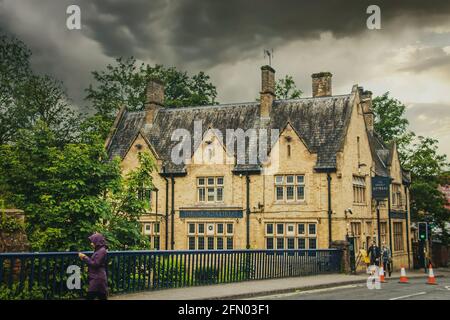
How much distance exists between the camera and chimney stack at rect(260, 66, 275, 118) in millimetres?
35188

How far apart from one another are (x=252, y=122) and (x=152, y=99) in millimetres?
8291

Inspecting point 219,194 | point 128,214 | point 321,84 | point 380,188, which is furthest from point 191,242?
point 321,84

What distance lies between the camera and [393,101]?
49.4 meters

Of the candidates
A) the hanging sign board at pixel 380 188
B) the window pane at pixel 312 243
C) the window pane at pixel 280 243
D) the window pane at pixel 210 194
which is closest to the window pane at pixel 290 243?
the window pane at pixel 280 243

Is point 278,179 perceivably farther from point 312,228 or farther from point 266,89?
point 266,89

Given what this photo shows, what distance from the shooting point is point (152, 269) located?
15570 millimetres

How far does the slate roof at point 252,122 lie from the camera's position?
3266 cm

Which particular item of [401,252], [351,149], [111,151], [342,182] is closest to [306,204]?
[342,182]

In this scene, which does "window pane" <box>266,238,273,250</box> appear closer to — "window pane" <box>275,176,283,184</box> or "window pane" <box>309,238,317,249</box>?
"window pane" <box>309,238,317,249</box>

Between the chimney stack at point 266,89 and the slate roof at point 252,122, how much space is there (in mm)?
427
